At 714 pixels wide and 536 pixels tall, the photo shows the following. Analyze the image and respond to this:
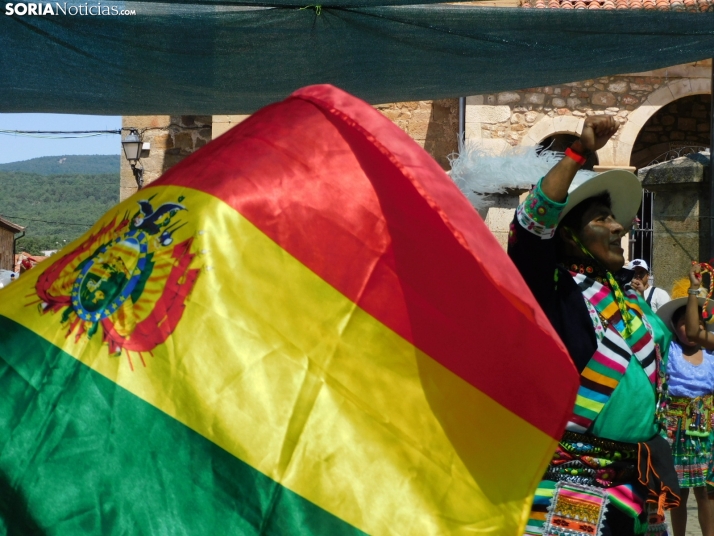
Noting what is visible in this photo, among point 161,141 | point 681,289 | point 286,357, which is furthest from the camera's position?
point 161,141

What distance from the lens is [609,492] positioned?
10.3 feet

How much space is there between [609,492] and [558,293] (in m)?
0.61

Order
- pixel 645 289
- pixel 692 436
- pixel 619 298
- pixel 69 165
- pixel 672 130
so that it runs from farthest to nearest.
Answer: pixel 69 165, pixel 672 130, pixel 645 289, pixel 692 436, pixel 619 298

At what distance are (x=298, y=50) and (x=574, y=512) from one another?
2.26 meters

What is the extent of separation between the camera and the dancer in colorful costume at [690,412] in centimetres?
631

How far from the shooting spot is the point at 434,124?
17188 millimetres

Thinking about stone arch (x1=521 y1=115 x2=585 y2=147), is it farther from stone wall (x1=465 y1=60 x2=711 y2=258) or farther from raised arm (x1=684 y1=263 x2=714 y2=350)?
raised arm (x1=684 y1=263 x2=714 y2=350)

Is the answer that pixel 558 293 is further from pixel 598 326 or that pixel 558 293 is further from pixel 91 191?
pixel 91 191

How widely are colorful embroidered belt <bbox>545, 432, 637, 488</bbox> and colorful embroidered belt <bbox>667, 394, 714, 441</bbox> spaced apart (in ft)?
11.3

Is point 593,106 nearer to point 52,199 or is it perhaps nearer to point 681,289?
point 681,289

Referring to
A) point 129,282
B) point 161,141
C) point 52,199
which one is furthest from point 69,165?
point 129,282

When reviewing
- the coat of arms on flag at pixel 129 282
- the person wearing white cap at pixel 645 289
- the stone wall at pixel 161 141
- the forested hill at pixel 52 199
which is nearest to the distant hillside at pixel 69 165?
the forested hill at pixel 52 199

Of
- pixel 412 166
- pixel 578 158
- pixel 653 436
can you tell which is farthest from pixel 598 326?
pixel 412 166

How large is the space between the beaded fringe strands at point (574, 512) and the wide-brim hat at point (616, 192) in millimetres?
805
